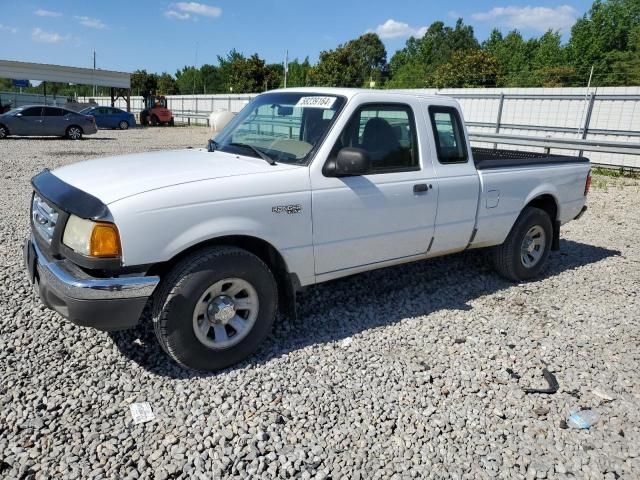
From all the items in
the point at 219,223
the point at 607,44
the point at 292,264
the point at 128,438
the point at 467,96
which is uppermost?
the point at 607,44

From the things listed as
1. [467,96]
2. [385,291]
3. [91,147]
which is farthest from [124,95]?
[385,291]

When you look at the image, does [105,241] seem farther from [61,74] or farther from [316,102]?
[61,74]

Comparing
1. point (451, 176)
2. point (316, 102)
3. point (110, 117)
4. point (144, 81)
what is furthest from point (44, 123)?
point (144, 81)

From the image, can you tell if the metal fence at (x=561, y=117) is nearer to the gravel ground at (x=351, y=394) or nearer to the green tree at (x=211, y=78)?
the gravel ground at (x=351, y=394)

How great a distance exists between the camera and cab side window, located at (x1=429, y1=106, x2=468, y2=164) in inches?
174

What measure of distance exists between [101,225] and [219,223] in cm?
70

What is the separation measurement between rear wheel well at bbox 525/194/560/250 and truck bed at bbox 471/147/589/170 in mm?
405

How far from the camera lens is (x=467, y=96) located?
1856 cm

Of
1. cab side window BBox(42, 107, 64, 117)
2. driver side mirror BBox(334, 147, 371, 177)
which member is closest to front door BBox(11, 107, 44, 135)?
cab side window BBox(42, 107, 64, 117)

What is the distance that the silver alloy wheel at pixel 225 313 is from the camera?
328 centimetres

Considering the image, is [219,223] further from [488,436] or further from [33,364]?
[488,436]

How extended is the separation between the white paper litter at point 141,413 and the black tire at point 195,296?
0.35 meters

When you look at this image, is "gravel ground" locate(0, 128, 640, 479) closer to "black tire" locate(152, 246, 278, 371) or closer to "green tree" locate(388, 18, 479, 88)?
"black tire" locate(152, 246, 278, 371)

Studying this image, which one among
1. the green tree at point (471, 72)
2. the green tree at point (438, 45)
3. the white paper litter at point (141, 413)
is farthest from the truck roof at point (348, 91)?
the green tree at point (438, 45)
